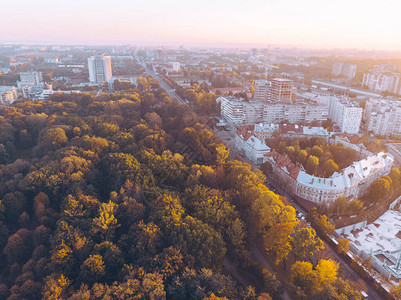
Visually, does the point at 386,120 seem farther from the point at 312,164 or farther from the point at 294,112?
the point at 312,164

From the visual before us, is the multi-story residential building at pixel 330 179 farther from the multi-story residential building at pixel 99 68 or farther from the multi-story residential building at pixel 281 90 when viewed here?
the multi-story residential building at pixel 99 68

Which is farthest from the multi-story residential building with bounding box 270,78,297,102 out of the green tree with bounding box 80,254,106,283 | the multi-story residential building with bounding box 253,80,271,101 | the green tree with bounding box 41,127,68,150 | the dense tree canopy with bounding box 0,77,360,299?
the green tree with bounding box 80,254,106,283

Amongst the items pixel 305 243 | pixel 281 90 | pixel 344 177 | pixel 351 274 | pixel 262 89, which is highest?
pixel 281 90

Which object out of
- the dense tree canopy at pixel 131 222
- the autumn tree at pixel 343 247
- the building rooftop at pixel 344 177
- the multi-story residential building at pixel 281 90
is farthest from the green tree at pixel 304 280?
the multi-story residential building at pixel 281 90

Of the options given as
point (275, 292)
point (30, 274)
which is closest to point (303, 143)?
point (275, 292)

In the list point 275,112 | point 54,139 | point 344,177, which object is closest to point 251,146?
point 344,177

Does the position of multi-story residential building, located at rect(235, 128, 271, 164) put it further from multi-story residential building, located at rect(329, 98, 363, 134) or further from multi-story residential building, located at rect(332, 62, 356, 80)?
multi-story residential building, located at rect(332, 62, 356, 80)
